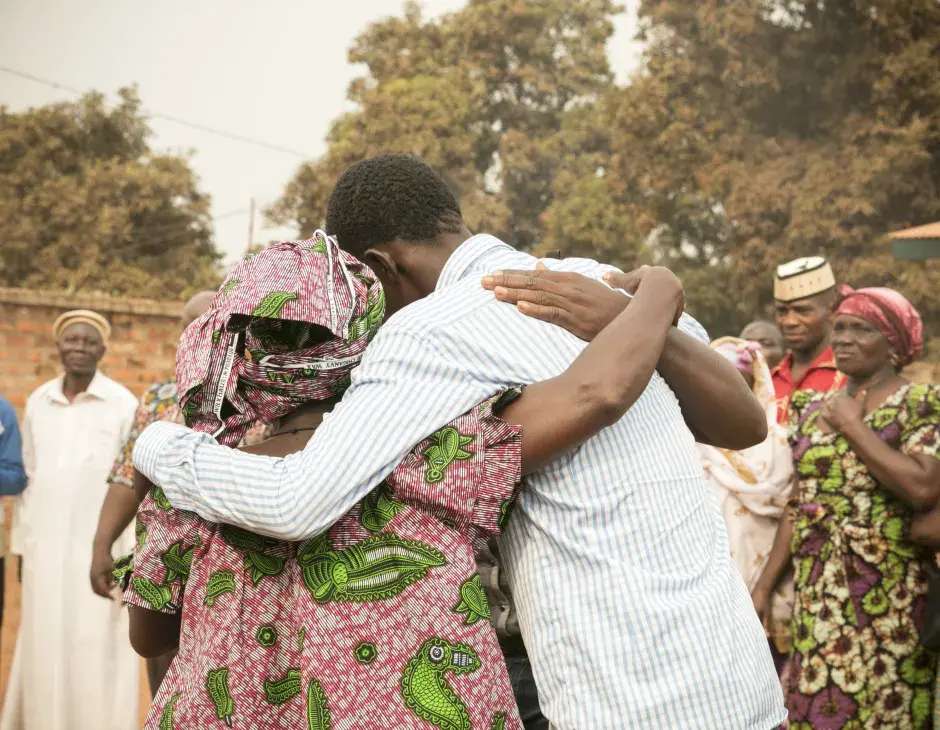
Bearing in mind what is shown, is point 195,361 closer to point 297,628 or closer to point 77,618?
point 297,628

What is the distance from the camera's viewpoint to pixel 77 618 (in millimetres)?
5977

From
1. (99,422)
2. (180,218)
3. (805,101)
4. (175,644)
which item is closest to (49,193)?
(180,218)

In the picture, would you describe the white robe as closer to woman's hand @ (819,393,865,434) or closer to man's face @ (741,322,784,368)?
woman's hand @ (819,393,865,434)

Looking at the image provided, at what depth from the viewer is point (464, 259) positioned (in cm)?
200

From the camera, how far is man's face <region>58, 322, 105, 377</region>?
245 inches

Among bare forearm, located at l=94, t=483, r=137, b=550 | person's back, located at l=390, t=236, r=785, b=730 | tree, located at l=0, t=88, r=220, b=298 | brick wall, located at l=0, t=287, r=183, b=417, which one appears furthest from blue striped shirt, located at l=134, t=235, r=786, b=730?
tree, located at l=0, t=88, r=220, b=298

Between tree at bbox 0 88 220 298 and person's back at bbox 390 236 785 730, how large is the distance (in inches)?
1034

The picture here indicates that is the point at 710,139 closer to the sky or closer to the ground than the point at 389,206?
closer to the ground

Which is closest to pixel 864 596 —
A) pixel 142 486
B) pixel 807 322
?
pixel 807 322

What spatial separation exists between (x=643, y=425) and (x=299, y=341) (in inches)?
25.4

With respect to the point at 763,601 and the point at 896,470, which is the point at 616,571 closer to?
the point at 896,470

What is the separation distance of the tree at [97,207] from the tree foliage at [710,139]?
5.24m

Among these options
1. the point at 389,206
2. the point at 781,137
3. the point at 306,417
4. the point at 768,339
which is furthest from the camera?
the point at 781,137

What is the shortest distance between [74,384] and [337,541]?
16.5 ft
